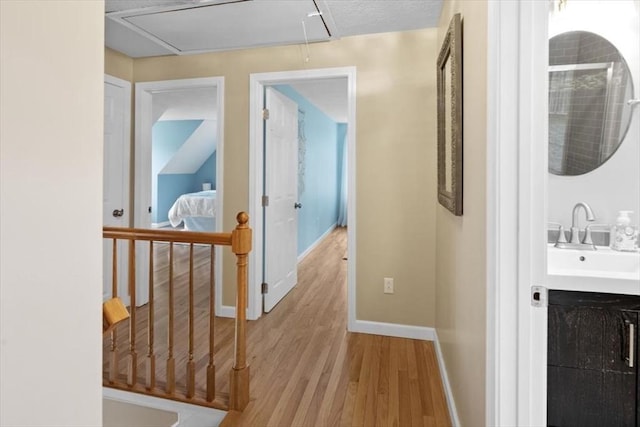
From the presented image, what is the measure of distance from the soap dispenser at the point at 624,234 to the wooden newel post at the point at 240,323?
5.84 feet

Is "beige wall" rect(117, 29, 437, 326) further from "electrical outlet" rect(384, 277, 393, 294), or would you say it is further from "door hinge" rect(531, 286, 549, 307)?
"door hinge" rect(531, 286, 549, 307)

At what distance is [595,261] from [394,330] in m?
1.49

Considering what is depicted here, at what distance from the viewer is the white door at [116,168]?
3087 millimetres

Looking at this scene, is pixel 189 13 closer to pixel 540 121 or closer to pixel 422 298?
pixel 540 121

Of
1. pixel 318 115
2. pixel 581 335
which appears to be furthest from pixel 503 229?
pixel 318 115

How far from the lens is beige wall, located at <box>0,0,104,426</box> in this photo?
537 mm

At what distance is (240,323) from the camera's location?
1938 mm

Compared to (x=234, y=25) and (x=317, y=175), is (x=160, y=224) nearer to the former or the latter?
(x=317, y=175)

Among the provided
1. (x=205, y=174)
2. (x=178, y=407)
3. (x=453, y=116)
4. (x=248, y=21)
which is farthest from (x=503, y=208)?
(x=205, y=174)

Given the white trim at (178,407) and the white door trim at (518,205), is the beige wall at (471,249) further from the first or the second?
the white trim at (178,407)

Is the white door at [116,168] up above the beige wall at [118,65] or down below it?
below

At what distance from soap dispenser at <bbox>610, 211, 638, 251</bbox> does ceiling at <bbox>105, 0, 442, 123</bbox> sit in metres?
1.60

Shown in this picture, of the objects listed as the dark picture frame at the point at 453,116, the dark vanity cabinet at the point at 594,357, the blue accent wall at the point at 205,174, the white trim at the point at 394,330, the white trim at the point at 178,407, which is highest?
the blue accent wall at the point at 205,174

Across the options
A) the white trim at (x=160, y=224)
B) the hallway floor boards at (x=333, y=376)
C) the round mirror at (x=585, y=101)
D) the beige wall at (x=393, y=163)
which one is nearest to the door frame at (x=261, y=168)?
the beige wall at (x=393, y=163)
